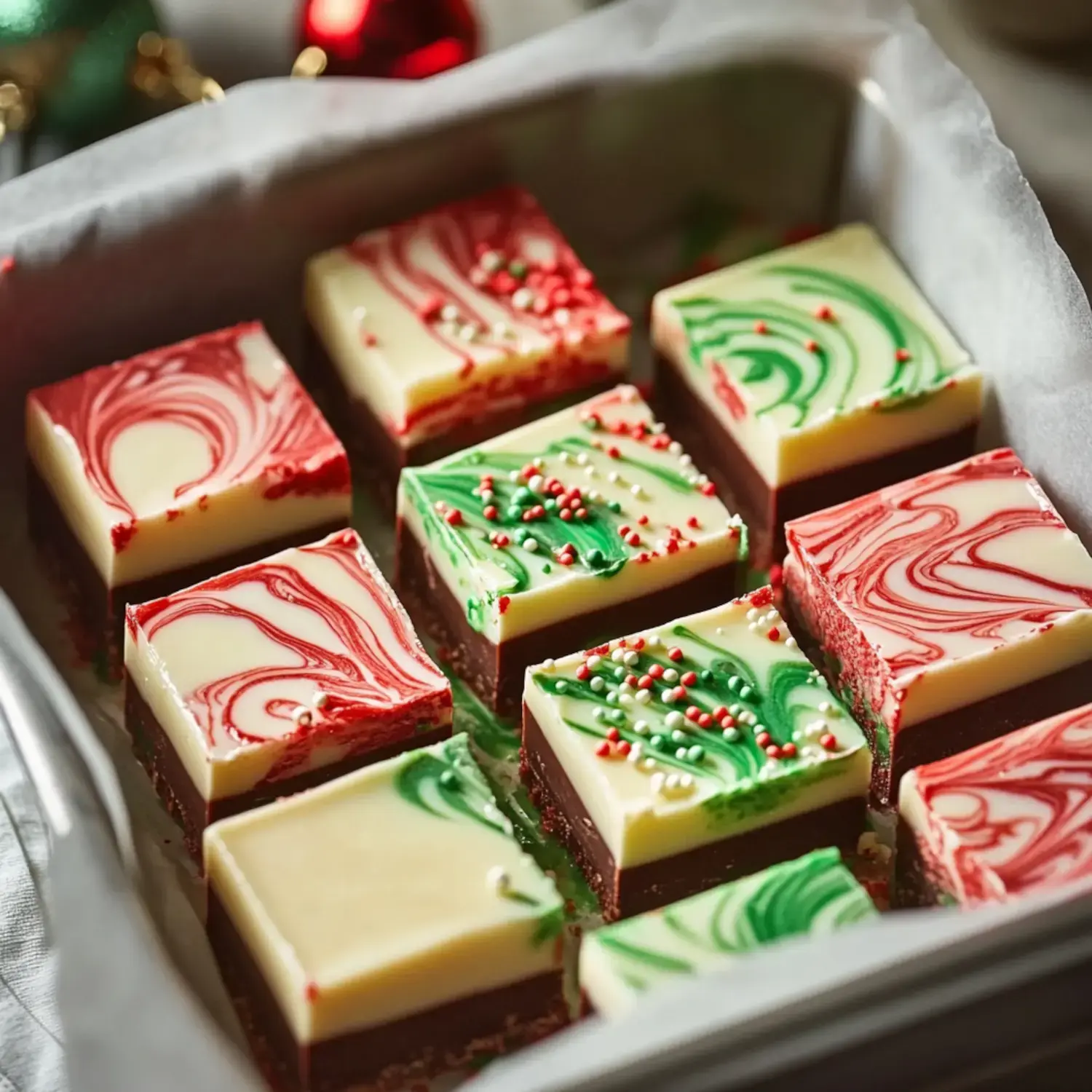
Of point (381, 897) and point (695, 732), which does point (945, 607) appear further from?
point (381, 897)

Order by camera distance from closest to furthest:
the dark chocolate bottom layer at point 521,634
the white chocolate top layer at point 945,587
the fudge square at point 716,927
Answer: the fudge square at point 716,927 < the white chocolate top layer at point 945,587 < the dark chocolate bottom layer at point 521,634

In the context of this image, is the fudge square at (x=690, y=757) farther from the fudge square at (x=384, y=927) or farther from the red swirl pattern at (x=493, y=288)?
the red swirl pattern at (x=493, y=288)

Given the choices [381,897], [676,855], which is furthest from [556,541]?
[381,897]

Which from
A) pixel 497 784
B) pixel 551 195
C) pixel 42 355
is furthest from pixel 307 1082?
pixel 551 195

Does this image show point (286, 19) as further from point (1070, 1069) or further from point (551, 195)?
point (1070, 1069)

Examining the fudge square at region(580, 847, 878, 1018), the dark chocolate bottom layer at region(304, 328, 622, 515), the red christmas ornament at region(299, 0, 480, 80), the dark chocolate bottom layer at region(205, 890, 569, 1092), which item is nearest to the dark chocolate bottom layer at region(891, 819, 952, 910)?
the fudge square at region(580, 847, 878, 1018)

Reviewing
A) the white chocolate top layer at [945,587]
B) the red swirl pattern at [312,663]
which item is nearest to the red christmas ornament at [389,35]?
the red swirl pattern at [312,663]
